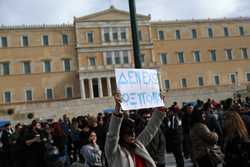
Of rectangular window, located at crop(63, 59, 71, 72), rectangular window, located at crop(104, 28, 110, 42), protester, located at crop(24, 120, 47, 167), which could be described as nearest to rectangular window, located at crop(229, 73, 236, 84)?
rectangular window, located at crop(104, 28, 110, 42)

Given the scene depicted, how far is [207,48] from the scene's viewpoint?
56.5m

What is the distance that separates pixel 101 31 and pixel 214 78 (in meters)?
16.1

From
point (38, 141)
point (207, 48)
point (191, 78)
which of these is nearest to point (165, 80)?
point (191, 78)

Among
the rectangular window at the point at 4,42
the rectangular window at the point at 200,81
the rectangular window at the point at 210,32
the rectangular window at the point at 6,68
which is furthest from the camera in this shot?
the rectangular window at the point at 210,32

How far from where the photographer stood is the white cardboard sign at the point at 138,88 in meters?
4.04

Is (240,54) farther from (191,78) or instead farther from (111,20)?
(111,20)

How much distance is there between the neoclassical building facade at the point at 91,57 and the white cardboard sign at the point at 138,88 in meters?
44.4

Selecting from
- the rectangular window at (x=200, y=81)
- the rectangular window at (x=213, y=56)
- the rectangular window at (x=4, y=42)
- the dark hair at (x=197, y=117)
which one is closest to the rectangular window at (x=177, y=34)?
the rectangular window at (x=213, y=56)

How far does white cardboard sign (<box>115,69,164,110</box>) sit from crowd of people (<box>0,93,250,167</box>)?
22 cm

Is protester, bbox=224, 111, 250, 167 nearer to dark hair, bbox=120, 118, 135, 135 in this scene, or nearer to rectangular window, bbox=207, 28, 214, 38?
dark hair, bbox=120, 118, 135, 135

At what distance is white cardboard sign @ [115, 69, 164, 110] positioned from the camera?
13.3ft

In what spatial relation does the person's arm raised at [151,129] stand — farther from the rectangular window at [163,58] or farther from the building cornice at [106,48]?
the rectangular window at [163,58]

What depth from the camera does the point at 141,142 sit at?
142 inches

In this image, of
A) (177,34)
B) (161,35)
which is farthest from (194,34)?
(161,35)
